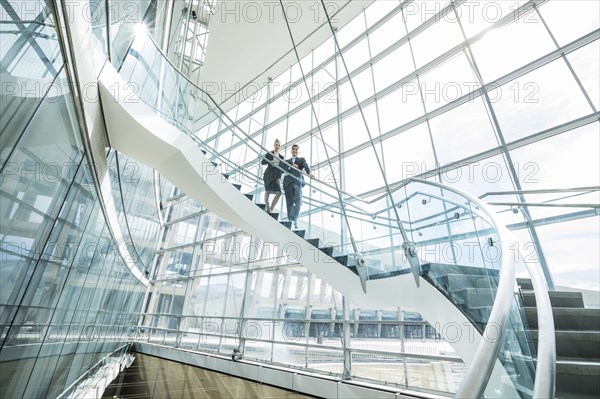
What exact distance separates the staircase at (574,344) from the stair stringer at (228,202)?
606 mm

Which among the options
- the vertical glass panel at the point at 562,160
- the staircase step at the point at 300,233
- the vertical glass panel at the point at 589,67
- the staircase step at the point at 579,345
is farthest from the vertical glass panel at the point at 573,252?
the staircase step at the point at 300,233

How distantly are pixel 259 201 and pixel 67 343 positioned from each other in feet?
10.3

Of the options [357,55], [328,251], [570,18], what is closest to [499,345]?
[328,251]

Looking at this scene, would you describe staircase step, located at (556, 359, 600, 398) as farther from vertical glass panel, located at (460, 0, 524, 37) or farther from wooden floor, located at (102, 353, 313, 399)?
vertical glass panel, located at (460, 0, 524, 37)

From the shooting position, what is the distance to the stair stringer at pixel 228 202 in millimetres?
3229

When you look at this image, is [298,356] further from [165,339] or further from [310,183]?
[165,339]

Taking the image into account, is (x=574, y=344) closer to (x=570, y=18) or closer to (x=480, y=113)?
(x=480, y=113)

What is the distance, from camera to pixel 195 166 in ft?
14.6

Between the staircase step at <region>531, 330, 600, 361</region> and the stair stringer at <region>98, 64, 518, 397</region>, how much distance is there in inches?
23.4

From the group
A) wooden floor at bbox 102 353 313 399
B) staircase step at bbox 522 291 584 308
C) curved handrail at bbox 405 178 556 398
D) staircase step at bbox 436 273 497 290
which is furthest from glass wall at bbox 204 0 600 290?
wooden floor at bbox 102 353 313 399

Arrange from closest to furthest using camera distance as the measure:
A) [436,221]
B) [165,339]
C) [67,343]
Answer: [436,221], [67,343], [165,339]

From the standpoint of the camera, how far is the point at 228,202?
193 inches

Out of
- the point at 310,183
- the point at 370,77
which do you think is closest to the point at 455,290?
the point at 310,183

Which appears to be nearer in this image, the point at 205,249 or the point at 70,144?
the point at 70,144
